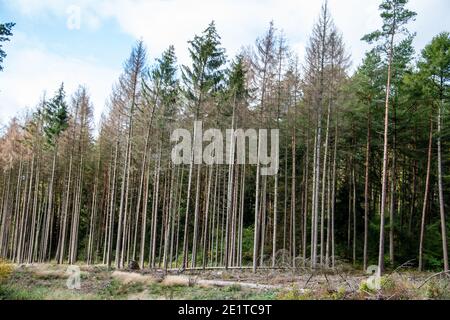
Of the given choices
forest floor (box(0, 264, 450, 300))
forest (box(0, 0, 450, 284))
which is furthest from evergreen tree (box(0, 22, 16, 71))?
forest floor (box(0, 264, 450, 300))

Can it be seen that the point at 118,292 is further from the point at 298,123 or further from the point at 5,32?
the point at 298,123

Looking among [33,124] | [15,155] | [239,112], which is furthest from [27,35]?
[15,155]

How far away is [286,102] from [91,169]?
19170 mm

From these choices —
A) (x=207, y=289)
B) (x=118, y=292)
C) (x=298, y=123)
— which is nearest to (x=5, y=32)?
(x=118, y=292)

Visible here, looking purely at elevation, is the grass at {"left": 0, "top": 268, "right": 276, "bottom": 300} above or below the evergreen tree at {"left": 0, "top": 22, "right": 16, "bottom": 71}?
below

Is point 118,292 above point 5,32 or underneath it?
underneath

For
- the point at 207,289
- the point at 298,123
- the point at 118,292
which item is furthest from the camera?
the point at 298,123

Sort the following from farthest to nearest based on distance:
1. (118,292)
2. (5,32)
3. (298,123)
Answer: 1. (298,123)
2. (5,32)
3. (118,292)

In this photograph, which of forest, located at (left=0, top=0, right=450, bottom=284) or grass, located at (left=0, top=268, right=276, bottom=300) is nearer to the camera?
grass, located at (left=0, top=268, right=276, bottom=300)

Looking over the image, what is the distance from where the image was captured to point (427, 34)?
59.5 feet

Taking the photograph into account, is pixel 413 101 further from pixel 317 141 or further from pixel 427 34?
pixel 317 141

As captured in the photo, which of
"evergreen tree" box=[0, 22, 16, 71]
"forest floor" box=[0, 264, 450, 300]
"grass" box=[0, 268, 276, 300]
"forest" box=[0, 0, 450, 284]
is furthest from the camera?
"forest" box=[0, 0, 450, 284]

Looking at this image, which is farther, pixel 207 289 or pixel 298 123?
pixel 298 123

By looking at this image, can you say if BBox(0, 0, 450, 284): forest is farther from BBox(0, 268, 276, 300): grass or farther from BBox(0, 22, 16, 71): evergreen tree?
BBox(0, 268, 276, 300): grass
